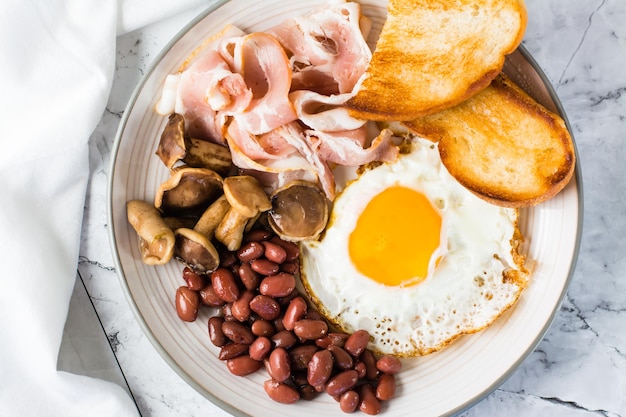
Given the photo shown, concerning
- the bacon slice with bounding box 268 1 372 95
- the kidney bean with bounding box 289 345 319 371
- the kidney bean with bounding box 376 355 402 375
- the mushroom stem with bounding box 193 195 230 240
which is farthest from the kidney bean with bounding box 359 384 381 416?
the bacon slice with bounding box 268 1 372 95

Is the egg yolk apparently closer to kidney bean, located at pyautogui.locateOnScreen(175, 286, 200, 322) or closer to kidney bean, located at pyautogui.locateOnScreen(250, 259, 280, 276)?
kidney bean, located at pyautogui.locateOnScreen(250, 259, 280, 276)

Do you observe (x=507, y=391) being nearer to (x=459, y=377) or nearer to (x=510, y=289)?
(x=459, y=377)

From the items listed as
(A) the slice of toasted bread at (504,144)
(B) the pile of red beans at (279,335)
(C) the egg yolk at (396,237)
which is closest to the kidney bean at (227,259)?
(B) the pile of red beans at (279,335)

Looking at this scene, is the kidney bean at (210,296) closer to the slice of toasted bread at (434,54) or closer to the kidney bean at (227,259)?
the kidney bean at (227,259)

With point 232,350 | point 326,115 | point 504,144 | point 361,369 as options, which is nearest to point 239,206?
point 326,115

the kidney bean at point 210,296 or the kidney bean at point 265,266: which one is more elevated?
the kidney bean at point 265,266

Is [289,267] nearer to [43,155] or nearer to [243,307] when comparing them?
[243,307]

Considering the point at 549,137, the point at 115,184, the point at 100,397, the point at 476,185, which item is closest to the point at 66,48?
the point at 115,184
